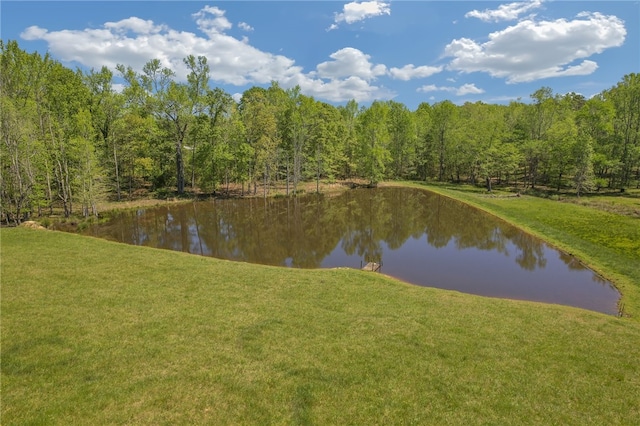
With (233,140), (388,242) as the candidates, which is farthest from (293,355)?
(233,140)

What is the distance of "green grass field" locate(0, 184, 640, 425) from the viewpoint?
10.2 metres

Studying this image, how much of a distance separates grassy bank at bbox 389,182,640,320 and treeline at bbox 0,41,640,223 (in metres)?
A: 9.88

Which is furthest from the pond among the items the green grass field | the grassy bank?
the green grass field

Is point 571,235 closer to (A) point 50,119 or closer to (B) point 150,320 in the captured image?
(B) point 150,320

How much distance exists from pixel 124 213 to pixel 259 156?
2384cm

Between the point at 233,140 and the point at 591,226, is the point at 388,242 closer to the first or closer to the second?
the point at 591,226

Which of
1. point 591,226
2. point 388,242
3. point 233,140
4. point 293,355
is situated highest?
point 233,140

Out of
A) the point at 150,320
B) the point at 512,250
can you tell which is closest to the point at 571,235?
the point at 512,250

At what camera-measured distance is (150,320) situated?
15.2 metres

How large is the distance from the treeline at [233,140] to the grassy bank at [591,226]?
988 centimetres

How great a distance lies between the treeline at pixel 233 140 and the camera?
38031 mm

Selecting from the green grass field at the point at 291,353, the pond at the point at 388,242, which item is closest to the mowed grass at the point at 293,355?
the green grass field at the point at 291,353

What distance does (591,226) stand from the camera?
3838 cm

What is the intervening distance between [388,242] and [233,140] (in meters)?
38.6
